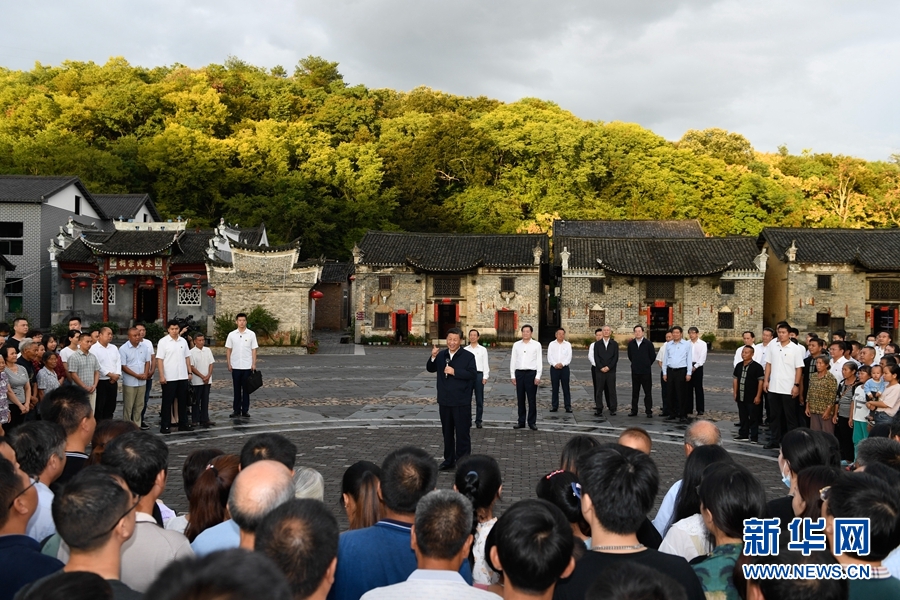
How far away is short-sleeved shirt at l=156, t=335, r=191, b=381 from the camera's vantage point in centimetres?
1132

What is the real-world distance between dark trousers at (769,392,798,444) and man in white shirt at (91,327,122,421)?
9829mm

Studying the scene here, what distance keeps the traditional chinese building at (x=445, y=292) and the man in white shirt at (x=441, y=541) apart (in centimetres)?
3574

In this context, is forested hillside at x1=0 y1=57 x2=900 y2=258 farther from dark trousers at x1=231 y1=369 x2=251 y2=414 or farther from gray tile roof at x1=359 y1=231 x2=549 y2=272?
dark trousers at x1=231 y1=369 x2=251 y2=414

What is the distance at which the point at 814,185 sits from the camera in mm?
51938

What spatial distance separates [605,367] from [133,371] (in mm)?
8408

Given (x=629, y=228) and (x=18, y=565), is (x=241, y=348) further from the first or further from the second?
(x=629, y=228)

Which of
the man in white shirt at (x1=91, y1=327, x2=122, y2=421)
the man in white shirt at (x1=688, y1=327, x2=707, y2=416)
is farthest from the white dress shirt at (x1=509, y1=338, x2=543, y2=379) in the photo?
the man in white shirt at (x1=91, y1=327, x2=122, y2=421)

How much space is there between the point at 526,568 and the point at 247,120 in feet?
169

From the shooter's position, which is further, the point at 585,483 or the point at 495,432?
the point at 495,432

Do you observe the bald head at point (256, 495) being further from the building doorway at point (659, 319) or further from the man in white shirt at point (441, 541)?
the building doorway at point (659, 319)

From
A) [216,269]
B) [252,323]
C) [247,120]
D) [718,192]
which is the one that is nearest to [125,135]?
[247,120]

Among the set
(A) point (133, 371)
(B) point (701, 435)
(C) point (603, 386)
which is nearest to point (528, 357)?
(C) point (603, 386)

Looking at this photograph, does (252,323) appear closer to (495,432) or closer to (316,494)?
(495,432)

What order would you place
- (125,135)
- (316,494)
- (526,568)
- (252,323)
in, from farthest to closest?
1. (125,135)
2. (252,323)
3. (316,494)
4. (526,568)
